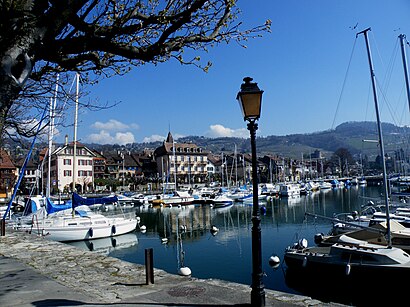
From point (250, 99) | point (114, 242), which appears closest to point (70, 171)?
point (114, 242)

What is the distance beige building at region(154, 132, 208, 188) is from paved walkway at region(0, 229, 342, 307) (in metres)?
88.9

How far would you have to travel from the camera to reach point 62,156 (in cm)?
7881

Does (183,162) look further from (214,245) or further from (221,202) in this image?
(214,245)

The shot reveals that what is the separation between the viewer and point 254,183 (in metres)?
6.29

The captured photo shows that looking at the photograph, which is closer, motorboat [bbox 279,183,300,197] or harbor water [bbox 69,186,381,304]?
harbor water [bbox 69,186,381,304]

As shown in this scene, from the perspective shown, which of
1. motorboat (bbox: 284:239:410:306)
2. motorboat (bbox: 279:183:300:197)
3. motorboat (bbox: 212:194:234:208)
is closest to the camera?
motorboat (bbox: 284:239:410:306)

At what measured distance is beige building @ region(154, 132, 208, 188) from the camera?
10150cm

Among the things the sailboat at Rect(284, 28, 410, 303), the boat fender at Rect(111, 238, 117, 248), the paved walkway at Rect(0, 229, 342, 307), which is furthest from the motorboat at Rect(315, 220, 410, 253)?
the boat fender at Rect(111, 238, 117, 248)

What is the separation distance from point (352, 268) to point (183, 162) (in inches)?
3584

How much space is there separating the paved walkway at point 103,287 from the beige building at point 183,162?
88860 mm

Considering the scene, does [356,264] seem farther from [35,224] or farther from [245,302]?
[35,224]

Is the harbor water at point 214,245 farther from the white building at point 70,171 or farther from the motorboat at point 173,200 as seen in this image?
the white building at point 70,171

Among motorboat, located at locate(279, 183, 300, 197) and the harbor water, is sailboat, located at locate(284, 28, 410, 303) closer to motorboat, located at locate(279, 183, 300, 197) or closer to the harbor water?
the harbor water

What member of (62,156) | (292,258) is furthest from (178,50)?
(62,156)
